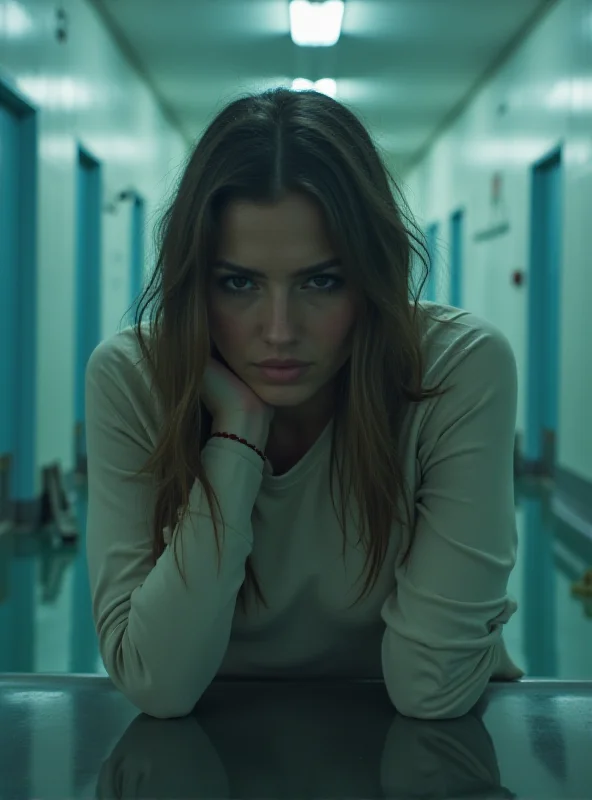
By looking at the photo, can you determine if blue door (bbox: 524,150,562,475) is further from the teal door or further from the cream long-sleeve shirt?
the cream long-sleeve shirt

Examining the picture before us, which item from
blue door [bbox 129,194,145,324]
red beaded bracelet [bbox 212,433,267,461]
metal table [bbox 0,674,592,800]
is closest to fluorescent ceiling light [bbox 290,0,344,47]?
blue door [bbox 129,194,145,324]

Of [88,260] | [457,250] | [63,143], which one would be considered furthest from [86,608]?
[457,250]

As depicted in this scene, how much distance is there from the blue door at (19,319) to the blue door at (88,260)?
71.6 inches

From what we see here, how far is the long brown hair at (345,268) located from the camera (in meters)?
1.02

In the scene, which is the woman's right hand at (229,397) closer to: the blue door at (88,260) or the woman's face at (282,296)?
the woman's face at (282,296)

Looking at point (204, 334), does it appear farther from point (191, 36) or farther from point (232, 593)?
point (191, 36)

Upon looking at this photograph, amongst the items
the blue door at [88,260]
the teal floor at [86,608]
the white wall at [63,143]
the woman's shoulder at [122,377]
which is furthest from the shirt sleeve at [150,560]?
the blue door at [88,260]

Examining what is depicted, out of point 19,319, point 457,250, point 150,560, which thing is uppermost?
point 457,250

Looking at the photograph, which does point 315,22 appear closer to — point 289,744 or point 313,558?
point 313,558

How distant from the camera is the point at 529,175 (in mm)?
7102

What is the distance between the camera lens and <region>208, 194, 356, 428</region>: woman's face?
1.01 m

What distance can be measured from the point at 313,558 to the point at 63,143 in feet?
16.4

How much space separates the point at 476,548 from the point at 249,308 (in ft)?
1.14

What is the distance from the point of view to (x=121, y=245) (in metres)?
8.12
